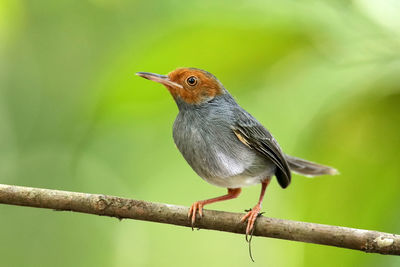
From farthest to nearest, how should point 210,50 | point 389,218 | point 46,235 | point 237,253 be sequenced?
point 46,235, point 237,253, point 210,50, point 389,218

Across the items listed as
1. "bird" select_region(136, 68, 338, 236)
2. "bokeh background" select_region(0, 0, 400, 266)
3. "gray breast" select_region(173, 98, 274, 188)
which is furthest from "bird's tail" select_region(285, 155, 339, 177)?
"gray breast" select_region(173, 98, 274, 188)

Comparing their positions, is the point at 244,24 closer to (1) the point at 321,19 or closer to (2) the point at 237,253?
(1) the point at 321,19

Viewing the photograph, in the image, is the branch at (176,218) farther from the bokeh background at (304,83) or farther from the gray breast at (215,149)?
the gray breast at (215,149)

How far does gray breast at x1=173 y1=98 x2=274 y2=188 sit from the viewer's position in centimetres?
341

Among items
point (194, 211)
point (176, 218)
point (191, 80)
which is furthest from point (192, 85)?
point (176, 218)

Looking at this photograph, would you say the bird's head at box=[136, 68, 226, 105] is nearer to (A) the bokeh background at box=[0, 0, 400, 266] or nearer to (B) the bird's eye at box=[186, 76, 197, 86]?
(B) the bird's eye at box=[186, 76, 197, 86]

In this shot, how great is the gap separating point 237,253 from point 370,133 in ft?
13.7

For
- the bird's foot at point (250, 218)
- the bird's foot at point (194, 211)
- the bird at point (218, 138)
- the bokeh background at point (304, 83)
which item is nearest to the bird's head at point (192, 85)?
the bird at point (218, 138)

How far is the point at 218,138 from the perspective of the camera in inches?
139

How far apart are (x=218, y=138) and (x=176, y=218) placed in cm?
83

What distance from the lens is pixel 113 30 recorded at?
663 cm

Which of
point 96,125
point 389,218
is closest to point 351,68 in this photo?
point 389,218

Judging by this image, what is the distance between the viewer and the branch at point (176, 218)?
2523 mm

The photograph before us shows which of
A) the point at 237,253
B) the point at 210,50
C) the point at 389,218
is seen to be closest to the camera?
the point at 389,218
